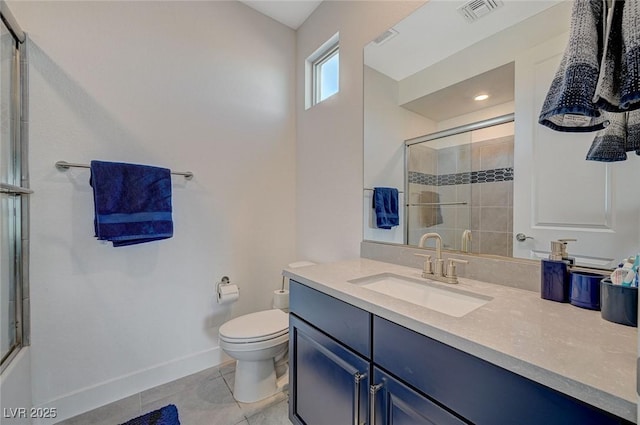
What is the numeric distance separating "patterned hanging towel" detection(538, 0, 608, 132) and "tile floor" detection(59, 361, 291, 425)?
177cm

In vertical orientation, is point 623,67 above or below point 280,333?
above

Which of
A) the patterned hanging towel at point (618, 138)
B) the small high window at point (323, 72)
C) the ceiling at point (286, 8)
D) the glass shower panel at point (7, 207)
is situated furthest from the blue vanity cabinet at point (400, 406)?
the ceiling at point (286, 8)

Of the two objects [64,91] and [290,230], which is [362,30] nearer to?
[290,230]

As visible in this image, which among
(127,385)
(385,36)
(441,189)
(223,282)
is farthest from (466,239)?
(127,385)

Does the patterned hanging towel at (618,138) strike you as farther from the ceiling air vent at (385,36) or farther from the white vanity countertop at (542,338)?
the ceiling air vent at (385,36)

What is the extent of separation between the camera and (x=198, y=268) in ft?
6.15

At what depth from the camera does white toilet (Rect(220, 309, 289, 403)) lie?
4.90ft

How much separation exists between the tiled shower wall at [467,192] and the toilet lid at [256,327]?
941mm

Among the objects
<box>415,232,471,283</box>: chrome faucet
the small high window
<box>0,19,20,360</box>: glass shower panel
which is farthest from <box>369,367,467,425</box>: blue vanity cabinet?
the small high window

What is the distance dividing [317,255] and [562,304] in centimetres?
146

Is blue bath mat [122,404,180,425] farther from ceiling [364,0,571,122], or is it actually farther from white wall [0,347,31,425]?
ceiling [364,0,571,122]

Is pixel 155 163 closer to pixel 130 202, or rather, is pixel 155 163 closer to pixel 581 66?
pixel 130 202

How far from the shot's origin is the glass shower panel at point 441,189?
124 cm

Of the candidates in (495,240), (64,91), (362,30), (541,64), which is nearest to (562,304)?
(495,240)
